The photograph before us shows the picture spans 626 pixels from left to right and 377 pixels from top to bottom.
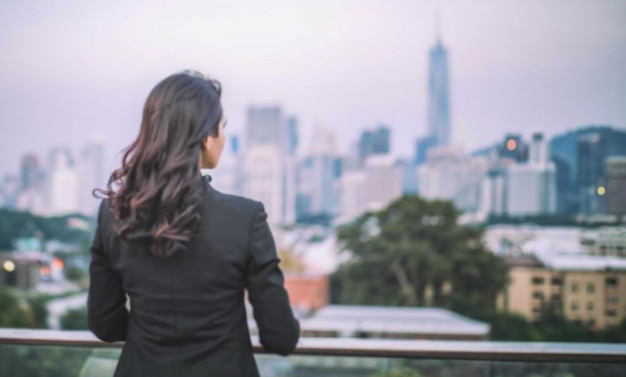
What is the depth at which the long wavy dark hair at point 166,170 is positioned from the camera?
855 millimetres

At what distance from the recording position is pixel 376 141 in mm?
23797

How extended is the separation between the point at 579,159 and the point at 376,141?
688 cm

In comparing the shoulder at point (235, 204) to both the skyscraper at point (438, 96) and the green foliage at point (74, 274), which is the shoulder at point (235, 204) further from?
the green foliage at point (74, 274)

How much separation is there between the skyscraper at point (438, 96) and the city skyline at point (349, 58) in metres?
0.28

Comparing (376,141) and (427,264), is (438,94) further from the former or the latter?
(427,264)

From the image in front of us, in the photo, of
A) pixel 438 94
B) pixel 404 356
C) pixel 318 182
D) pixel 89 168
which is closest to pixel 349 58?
pixel 438 94

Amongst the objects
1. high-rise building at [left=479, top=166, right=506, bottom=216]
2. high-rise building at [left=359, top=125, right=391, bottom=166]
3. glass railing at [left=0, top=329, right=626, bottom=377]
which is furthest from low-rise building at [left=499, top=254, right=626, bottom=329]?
glass railing at [left=0, top=329, right=626, bottom=377]

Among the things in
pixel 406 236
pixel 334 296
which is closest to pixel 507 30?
pixel 406 236

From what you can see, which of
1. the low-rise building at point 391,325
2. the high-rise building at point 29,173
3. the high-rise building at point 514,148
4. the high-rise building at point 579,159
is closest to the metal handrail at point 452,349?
the low-rise building at point 391,325

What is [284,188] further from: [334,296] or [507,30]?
[507,30]

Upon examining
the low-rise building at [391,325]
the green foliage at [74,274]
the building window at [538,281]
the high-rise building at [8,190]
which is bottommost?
the green foliage at [74,274]

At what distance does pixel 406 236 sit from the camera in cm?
1917

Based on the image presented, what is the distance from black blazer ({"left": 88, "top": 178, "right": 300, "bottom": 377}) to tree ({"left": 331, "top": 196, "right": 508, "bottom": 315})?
17737 millimetres

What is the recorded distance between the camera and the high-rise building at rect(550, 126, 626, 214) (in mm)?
18844
